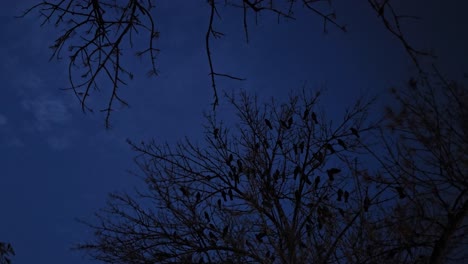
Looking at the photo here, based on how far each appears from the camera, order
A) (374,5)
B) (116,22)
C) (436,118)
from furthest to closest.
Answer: (436,118)
(116,22)
(374,5)

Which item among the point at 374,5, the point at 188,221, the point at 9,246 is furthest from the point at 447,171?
the point at 9,246

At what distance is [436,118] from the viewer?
7434 millimetres

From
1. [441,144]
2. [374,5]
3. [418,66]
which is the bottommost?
[418,66]

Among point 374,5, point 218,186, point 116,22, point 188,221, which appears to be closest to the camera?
point 374,5

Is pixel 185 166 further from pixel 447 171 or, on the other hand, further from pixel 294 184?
pixel 447 171

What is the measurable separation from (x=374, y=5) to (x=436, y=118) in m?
6.46

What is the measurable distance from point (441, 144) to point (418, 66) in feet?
19.3

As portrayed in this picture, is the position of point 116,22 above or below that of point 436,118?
below

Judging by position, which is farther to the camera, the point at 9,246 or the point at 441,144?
the point at 9,246

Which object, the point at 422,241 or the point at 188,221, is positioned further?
the point at 188,221

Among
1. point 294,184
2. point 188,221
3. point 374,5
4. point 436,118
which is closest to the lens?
point 374,5

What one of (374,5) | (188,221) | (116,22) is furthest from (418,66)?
(188,221)

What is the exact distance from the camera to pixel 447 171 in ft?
22.5

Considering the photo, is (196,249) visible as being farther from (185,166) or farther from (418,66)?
(418,66)
